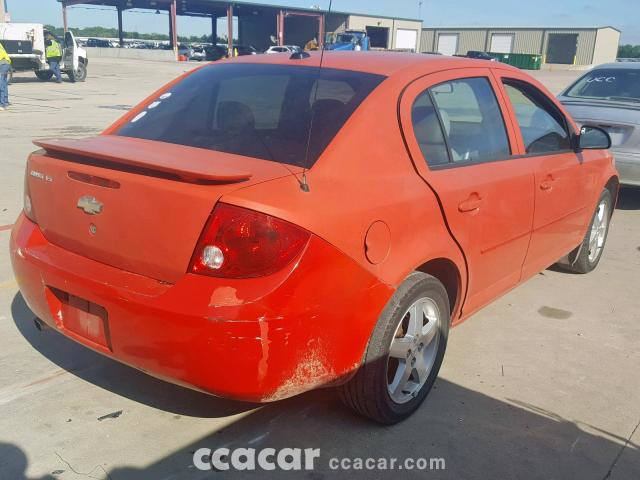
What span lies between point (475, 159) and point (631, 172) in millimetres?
4552

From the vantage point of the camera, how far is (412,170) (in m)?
2.97

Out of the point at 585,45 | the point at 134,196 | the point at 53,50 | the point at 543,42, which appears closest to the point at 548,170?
the point at 134,196

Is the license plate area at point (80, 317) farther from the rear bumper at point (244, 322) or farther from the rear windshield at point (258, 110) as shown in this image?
the rear windshield at point (258, 110)

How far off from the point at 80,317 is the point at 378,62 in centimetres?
189

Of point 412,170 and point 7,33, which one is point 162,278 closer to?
point 412,170

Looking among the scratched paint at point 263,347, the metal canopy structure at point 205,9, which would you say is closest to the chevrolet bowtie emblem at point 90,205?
the scratched paint at point 263,347

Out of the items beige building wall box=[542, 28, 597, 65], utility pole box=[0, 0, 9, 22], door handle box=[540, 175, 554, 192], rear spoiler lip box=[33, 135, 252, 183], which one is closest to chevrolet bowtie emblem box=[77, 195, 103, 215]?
rear spoiler lip box=[33, 135, 252, 183]

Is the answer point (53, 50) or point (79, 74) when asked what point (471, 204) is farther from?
point (79, 74)

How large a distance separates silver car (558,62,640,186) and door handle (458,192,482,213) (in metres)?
4.02

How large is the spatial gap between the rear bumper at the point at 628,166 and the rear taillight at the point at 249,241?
590 centimetres

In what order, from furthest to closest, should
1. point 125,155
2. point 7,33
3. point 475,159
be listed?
point 7,33, point 475,159, point 125,155

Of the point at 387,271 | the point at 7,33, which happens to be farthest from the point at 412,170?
the point at 7,33

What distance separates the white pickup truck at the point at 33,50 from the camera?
937 inches

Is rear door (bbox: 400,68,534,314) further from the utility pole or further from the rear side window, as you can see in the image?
the utility pole
